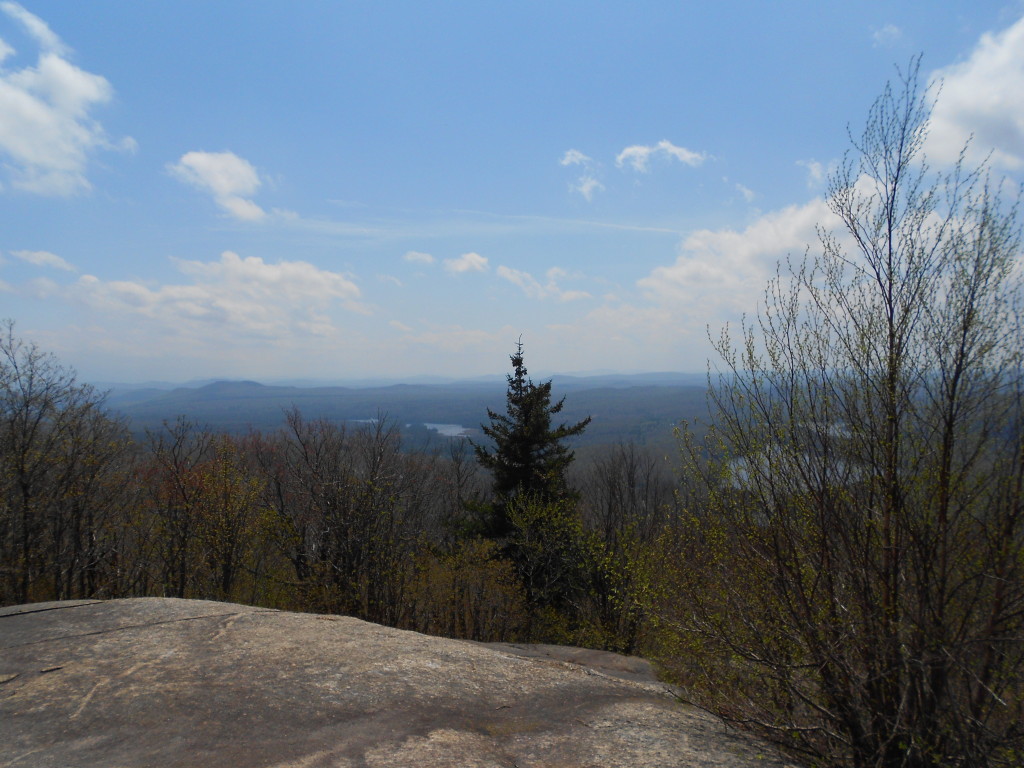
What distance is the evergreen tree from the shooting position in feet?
87.5

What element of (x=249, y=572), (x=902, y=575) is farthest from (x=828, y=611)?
(x=249, y=572)

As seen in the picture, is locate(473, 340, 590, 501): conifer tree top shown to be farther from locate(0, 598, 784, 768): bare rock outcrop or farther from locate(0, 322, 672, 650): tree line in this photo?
locate(0, 598, 784, 768): bare rock outcrop

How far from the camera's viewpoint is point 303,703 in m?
5.70

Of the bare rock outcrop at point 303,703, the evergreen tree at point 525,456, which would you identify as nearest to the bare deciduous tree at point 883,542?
the bare rock outcrop at point 303,703

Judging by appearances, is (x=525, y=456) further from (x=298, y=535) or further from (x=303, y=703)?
(x=303, y=703)

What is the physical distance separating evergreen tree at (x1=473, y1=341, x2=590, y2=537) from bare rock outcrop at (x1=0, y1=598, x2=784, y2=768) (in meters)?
18.5

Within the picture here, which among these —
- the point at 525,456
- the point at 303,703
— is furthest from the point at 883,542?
the point at 525,456

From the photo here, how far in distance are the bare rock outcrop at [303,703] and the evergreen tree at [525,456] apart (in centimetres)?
1851

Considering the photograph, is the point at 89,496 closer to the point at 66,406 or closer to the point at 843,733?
the point at 66,406

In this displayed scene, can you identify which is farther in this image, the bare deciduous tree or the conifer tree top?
the conifer tree top

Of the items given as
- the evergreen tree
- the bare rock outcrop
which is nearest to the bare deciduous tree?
the bare rock outcrop

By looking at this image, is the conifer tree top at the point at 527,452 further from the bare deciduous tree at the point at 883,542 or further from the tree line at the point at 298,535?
the bare deciduous tree at the point at 883,542

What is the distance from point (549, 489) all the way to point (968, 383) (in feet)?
70.1

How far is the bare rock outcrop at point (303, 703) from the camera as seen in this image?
4.90m
